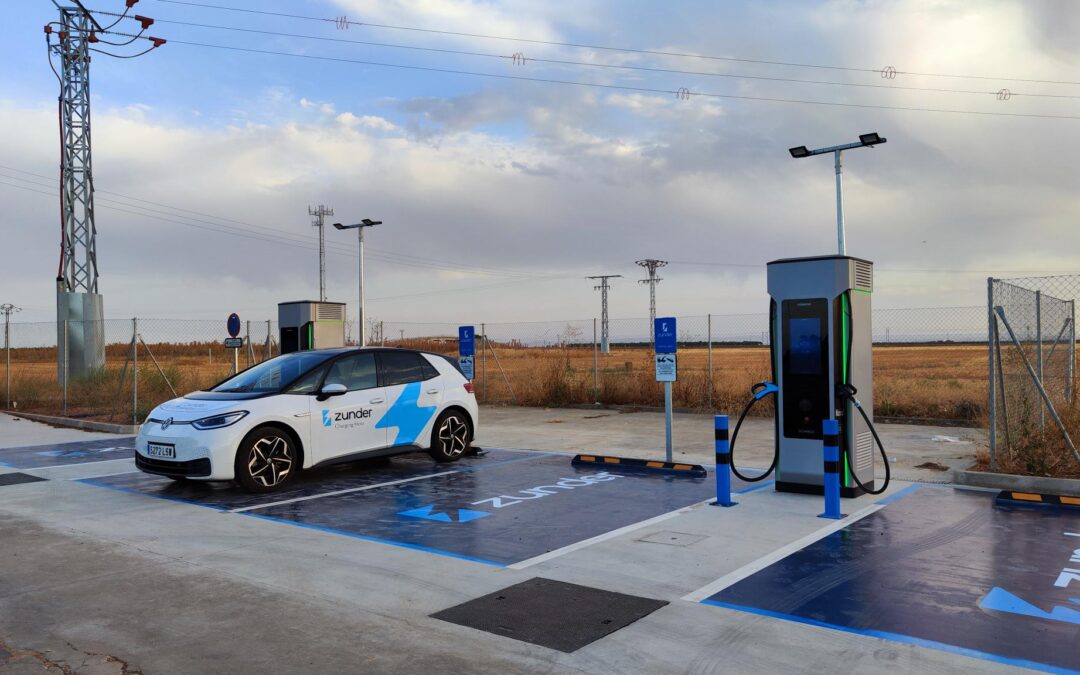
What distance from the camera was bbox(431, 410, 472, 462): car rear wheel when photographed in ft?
35.8

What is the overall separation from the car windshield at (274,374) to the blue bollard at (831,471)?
19.4 ft

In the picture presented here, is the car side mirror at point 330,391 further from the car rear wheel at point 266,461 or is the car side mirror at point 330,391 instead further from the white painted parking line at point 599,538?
the white painted parking line at point 599,538

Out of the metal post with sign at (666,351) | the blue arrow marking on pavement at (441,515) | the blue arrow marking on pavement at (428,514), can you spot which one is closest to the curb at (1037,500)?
the metal post with sign at (666,351)

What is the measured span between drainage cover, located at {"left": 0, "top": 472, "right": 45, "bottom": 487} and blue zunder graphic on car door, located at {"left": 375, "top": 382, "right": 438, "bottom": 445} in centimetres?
437

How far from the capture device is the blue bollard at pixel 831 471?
24.7 ft

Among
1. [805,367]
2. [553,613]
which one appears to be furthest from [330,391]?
[805,367]

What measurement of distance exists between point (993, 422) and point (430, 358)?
7096 mm

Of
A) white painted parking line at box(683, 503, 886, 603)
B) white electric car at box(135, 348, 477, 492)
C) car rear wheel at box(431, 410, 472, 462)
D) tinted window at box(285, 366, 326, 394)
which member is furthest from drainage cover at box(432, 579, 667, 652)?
car rear wheel at box(431, 410, 472, 462)

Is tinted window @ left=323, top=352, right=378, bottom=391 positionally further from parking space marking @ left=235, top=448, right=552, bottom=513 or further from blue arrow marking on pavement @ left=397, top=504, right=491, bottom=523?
blue arrow marking on pavement @ left=397, top=504, right=491, bottom=523

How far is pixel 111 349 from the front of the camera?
4541cm

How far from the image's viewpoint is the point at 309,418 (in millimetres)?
9328

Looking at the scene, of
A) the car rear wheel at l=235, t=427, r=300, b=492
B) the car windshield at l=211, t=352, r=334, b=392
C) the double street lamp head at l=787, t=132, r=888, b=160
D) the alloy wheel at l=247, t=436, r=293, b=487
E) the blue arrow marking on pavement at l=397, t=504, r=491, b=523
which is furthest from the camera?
the double street lamp head at l=787, t=132, r=888, b=160

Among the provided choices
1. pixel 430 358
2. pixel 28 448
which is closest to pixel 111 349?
pixel 28 448

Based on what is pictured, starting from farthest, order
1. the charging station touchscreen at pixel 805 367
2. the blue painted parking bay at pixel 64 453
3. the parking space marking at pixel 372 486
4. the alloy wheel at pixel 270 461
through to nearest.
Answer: the blue painted parking bay at pixel 64 453
the alloy wheel at pixel 270 461
the charging station touchscreen at pixel 805 367
the parking space marking at pixel 372 486
